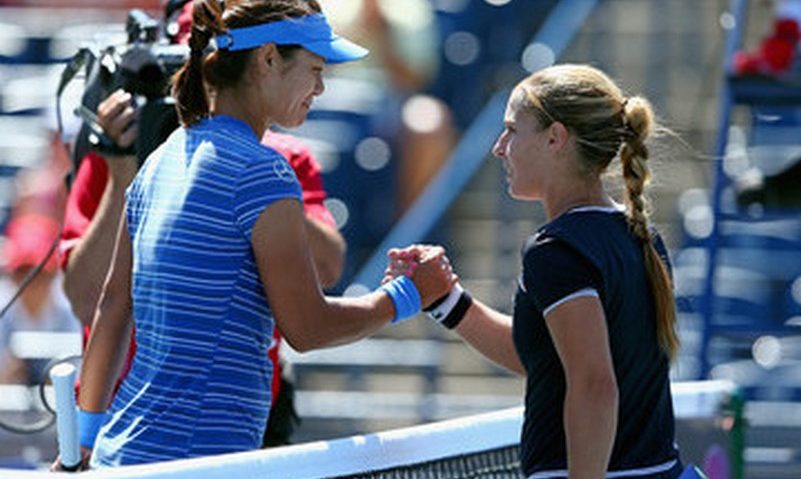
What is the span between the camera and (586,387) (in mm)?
3184

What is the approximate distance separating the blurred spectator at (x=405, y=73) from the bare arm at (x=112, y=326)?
Answer: 5.02m

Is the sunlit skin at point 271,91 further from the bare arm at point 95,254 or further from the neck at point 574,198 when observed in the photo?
the bare arm at point 95,254

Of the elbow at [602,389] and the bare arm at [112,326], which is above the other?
the elbow at [602,389]

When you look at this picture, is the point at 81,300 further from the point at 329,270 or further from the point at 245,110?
the point at 245,110

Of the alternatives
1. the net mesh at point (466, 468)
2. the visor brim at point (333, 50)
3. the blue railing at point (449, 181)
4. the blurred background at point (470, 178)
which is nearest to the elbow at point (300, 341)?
the net mesh at point (466, 468)

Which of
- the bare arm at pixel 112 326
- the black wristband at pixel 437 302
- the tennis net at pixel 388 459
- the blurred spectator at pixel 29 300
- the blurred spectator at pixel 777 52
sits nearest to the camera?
the tennis net at pixel 388 459

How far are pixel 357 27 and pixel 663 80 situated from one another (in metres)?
1.61

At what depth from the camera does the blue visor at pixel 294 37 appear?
342 centimetres

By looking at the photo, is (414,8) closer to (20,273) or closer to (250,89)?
(20,273)

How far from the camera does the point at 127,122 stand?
4.29m

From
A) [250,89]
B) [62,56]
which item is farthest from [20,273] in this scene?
[250,89]

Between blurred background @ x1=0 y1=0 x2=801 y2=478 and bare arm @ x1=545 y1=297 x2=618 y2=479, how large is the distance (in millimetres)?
4361

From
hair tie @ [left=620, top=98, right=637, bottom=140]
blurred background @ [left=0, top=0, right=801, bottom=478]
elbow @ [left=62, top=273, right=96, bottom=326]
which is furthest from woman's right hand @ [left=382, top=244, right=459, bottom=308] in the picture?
blurred background @ [left=0, top=0, right=801, bottom=478]

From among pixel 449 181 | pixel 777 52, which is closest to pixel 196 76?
pixel 777 52
